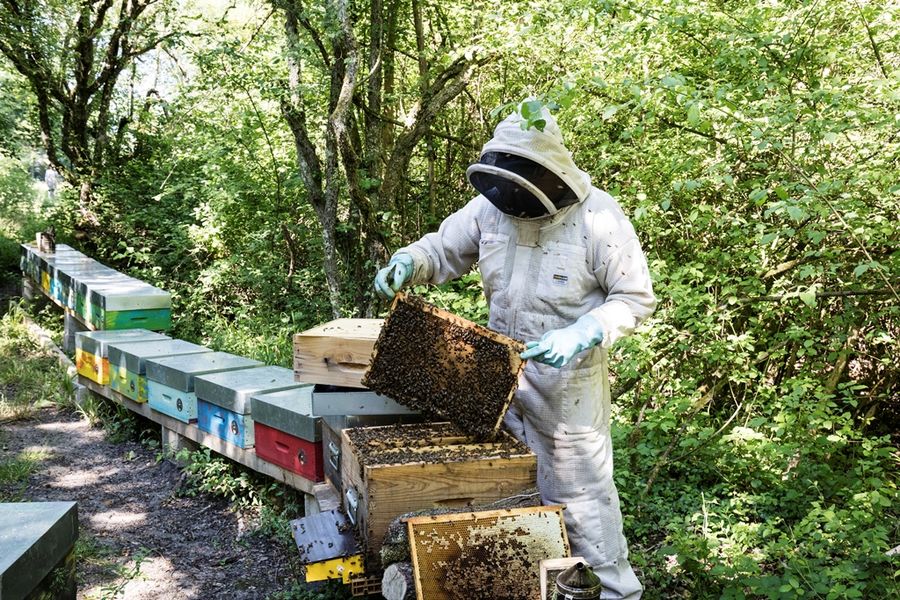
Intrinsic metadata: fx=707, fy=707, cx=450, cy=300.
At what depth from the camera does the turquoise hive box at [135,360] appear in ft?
17.6

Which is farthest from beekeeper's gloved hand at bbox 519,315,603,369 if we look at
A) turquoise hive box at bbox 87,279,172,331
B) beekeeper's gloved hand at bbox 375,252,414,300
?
turquoise hive box at bbox 87,279,172,331

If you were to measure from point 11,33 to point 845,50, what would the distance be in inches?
396

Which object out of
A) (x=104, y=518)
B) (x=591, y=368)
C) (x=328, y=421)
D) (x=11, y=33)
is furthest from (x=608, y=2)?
(x=11, y=33)

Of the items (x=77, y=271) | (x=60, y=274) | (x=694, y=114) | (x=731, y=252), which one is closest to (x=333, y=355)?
(x=694, y=114)

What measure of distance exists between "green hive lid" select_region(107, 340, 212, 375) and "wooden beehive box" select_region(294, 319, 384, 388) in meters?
2.58

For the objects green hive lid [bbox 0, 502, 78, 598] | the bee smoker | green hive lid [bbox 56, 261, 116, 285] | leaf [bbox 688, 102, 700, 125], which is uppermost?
leaf [bbox 688, 102, 700, 125]

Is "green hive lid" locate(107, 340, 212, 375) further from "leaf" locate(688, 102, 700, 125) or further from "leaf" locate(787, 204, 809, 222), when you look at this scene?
"leaf" locate(787, 204, 809, 222)

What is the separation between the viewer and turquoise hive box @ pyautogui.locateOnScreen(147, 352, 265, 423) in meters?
4.83

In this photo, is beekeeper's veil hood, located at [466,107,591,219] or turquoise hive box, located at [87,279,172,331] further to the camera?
turquoise hive box, located at [87,279,172,331]

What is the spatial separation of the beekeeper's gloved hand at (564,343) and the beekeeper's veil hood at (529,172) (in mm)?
480

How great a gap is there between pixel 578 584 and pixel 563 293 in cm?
131

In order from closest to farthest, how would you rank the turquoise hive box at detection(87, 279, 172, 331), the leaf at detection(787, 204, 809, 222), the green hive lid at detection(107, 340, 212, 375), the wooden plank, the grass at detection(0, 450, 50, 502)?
the leaf at detection(787, 204, 809, 222) < the wooden plank < the grass at detection(0, 450, 50, 502) < the green hive lid at detection(107, 340, 212, 375) < the turquoise hive box at detection(87, 279, 172, 331)

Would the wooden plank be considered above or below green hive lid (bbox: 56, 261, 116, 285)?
below

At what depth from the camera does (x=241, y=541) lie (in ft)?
13.9
